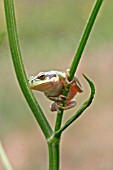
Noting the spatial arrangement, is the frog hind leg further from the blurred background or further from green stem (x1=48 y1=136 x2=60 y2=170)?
the blurred background

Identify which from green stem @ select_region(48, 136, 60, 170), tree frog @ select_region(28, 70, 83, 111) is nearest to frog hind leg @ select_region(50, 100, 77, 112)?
tree frog @ select_region(28, 70, 83, 111)

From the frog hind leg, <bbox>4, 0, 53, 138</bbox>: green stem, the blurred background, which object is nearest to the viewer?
<bbox>4, 0, 53, 138</bbox>: green stem

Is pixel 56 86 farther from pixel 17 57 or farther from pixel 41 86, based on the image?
pixel 17 57

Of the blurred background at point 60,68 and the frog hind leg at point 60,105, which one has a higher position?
the frog hind leg at point 60,105

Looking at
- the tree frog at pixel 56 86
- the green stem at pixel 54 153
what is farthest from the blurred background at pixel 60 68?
the green stem at pixel 54 153

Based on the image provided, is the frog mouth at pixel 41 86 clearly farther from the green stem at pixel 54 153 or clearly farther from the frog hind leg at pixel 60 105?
the green stem at pixel 54 153

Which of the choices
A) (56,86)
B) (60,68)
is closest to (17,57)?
(56,86)
